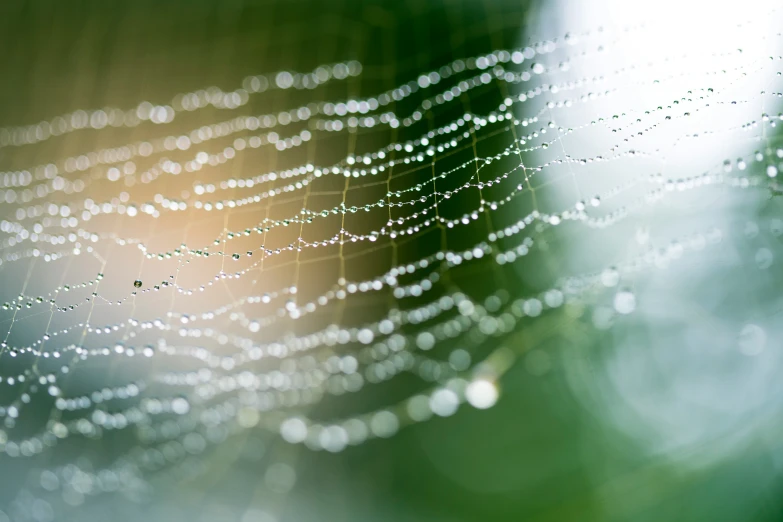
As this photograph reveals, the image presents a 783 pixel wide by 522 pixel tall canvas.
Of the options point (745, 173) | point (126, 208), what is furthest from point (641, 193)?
point (126, 208)

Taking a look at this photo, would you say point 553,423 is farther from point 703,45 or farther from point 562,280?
point 703,45

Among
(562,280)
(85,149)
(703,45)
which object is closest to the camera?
(703,45)

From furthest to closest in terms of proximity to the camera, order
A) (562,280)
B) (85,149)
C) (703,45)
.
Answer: (85,149) < (562,280) < (703,45)

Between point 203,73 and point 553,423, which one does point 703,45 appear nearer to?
point 553,423

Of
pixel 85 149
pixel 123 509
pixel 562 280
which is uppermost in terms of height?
pixel 85 149

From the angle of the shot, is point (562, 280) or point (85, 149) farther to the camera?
point (85, 149)

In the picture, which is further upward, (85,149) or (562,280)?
(85,149)

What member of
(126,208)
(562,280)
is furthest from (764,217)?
(126,208)
